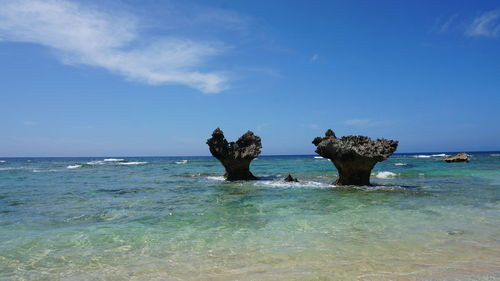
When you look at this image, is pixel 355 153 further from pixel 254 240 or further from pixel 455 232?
pixel 254 240

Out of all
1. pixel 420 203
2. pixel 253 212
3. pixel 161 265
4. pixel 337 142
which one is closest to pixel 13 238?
pixel 161 265

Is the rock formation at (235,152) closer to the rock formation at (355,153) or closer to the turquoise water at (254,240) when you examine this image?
the rock formation at (355,153)


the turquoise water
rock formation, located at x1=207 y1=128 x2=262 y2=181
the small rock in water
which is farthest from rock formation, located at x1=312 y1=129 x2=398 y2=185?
the small rock in water

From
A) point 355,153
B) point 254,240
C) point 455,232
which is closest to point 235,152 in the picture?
point 355,153

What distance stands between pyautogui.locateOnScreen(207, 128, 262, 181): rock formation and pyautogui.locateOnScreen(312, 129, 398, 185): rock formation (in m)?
5.30

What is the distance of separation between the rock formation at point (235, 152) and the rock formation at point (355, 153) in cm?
530

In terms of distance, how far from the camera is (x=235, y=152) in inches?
962

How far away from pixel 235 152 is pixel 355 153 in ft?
26.8

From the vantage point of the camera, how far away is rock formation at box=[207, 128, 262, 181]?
24359mm

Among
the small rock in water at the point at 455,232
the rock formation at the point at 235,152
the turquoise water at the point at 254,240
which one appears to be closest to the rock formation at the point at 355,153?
the rock formation at the point at 235,152

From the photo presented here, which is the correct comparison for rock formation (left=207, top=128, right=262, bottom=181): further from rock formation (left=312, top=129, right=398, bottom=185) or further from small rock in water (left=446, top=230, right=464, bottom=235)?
small rock in water (left=446, top=230, right=464, bottom=235)

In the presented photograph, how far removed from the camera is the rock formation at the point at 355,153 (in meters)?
19.3

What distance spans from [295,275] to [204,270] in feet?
4.66

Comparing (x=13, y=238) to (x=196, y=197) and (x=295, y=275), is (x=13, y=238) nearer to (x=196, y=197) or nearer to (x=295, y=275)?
(x=295, y=275)
